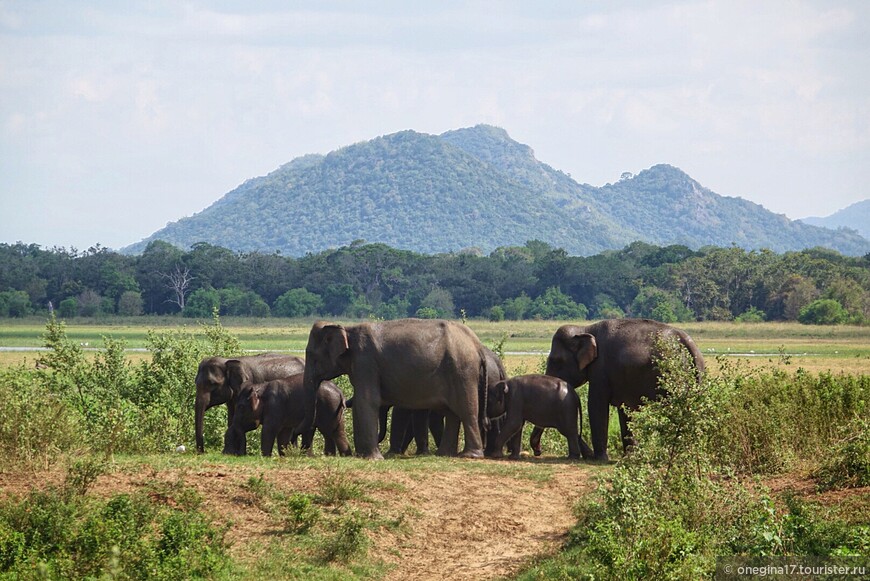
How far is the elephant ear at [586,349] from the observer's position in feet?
58.7

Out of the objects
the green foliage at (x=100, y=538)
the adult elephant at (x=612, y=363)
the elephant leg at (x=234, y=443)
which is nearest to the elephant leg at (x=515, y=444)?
the adult elephant at (x=612, y=363)

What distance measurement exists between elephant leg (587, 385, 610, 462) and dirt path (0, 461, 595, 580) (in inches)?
112

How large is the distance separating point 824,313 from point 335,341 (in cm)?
6270

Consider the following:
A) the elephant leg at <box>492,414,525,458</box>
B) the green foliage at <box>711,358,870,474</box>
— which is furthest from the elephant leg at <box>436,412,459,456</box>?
the green foliage at <box>711,358,870,474</box>

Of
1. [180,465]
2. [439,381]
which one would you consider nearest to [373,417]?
[439,381]

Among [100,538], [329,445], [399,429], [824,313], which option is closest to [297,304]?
[824,313]

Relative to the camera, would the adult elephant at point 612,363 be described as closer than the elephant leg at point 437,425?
Yes

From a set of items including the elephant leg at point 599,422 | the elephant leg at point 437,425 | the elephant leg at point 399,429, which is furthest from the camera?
the elephant leg at point 437,425

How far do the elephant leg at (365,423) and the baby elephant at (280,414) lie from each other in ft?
2.89

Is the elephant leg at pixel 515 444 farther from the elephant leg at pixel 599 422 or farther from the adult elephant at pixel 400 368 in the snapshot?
the elephant leg at pixel 599 422

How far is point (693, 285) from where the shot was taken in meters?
85.1

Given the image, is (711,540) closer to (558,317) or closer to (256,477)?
(256,477)

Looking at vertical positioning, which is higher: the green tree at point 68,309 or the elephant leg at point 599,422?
the green tree at point 68,309

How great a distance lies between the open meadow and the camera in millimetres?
10203
